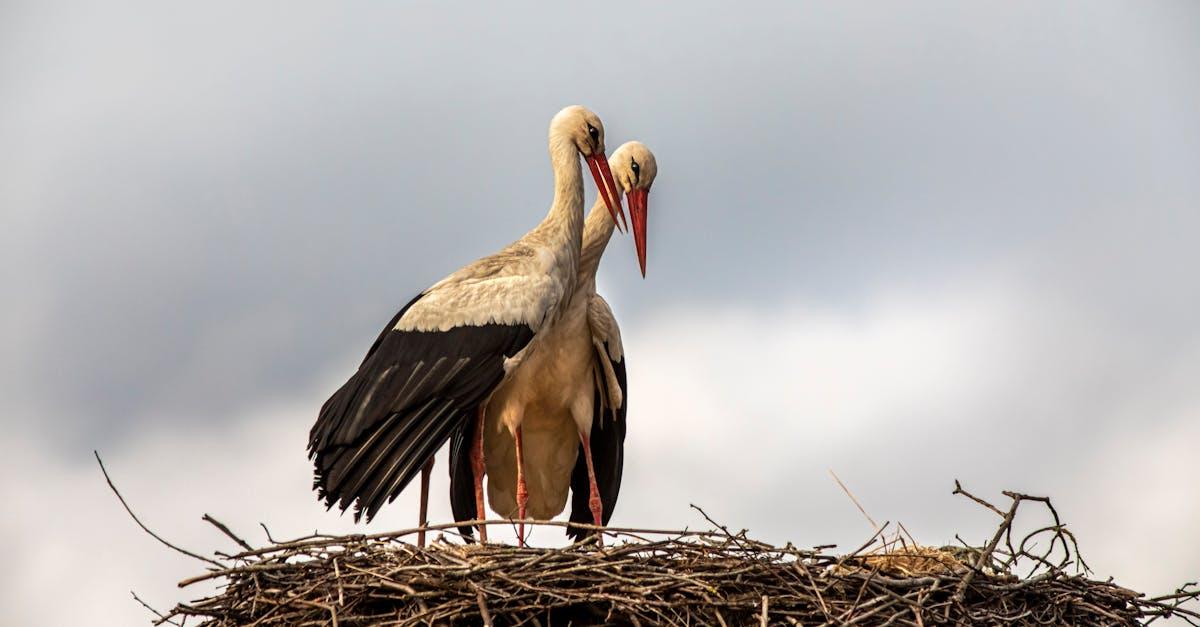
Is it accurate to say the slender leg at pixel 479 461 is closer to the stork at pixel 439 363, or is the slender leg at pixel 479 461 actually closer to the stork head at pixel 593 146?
the stork at pixel 439 363

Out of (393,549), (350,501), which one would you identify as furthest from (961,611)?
(350,501)

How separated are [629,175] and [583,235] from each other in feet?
1.41

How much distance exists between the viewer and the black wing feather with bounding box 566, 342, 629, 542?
816 cm

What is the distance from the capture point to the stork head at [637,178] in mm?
8273

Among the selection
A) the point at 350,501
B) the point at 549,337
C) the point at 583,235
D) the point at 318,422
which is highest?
the point at 583,235

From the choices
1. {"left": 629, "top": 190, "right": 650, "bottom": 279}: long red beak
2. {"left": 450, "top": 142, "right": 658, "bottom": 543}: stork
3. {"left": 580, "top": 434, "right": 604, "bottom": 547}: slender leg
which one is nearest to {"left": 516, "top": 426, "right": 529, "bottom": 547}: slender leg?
{"left": 450, "top": 142, "right": 658, "bottom": 543}: stork

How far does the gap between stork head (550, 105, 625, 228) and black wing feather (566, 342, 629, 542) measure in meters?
0.78

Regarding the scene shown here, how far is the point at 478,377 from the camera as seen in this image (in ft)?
24.2

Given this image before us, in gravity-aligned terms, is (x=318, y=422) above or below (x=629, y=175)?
below

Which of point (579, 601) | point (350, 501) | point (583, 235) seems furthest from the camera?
point (583, 235)

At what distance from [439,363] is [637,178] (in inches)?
60.4

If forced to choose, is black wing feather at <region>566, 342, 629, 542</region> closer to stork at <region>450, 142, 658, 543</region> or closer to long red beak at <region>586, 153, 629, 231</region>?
stork at <region>450, 142, 658, 543</region>

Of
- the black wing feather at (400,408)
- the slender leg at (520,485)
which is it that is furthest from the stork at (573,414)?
the black wing feather at (400,408)

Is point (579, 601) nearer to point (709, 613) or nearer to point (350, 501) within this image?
point (709, 613)
